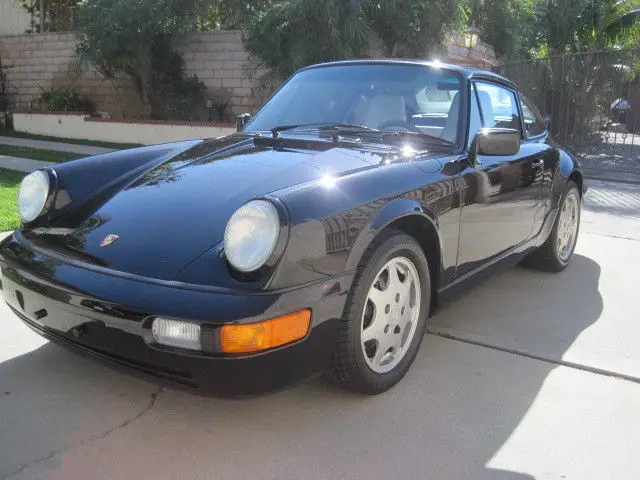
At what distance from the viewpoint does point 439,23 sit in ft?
33.2

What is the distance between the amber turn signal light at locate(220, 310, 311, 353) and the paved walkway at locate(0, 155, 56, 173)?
7.05 m

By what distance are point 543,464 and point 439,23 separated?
895cm

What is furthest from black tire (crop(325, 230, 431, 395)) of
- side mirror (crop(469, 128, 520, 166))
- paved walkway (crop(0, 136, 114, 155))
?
paved walkway (crop(0, 136, 114, 155))

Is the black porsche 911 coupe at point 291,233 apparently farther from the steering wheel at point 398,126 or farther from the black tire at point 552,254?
the black tire at point 552,254

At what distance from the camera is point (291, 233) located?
216 centimetres

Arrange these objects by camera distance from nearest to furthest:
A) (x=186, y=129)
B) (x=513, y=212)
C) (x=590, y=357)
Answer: (x=590, y=357) < (x=513, y=212) < (x=186, y=129)

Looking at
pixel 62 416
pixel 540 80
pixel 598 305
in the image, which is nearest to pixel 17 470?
pixel 62 416

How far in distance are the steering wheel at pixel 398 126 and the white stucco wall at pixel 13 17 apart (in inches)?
650

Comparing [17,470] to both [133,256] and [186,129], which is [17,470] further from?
[186,129]

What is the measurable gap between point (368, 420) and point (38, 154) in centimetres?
917

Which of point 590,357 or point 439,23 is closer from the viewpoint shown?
point 590,357

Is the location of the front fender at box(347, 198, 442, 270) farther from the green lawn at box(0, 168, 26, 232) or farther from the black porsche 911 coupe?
the green lawn at box(0, 168, 26, 232)

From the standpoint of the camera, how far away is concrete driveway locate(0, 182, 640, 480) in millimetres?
2209

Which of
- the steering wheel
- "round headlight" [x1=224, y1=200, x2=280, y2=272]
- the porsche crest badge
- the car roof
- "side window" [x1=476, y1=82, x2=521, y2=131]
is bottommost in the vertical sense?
the porsche crest badge
